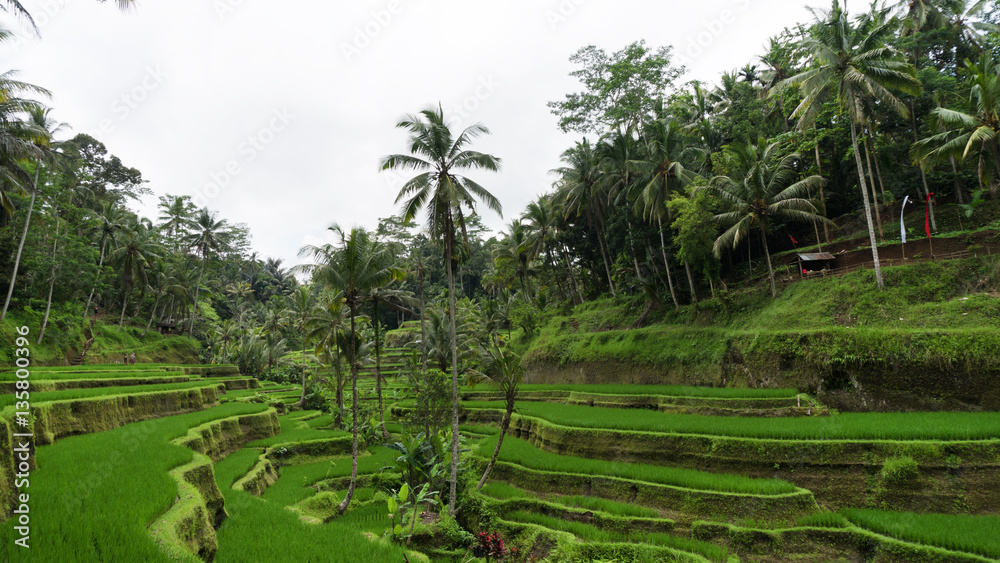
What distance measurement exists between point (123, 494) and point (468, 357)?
2771 centimetres

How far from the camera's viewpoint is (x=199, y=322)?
161ft

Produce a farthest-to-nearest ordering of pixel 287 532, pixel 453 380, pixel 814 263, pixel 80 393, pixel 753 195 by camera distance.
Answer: pixel 814 263, pixel 753 195, pixel 453 380, pixel 80 393, pixel 287 532

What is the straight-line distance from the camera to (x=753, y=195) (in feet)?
76.7

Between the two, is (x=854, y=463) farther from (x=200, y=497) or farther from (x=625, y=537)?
(x=200, y=497)

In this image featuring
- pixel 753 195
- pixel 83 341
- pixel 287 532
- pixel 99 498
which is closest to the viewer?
pixel 99 498

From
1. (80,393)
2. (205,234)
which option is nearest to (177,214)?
(205,234)

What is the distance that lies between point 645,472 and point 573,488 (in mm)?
2357

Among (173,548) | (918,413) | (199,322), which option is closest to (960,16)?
(918,413)

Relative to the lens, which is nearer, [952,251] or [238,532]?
[238,532]

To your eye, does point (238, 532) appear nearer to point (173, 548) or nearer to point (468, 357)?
point (173, 548)

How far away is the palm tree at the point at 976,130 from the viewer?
17.8 metres

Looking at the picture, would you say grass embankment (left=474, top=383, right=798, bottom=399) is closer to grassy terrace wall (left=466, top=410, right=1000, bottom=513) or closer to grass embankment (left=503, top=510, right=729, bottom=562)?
grassy terrace wall (left=466, top=410, right=1000, bottom=513)

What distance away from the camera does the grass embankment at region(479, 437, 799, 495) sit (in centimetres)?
1187

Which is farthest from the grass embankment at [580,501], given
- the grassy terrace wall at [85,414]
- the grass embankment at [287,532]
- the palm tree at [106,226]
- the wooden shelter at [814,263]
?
the palm tree at [106,226]
